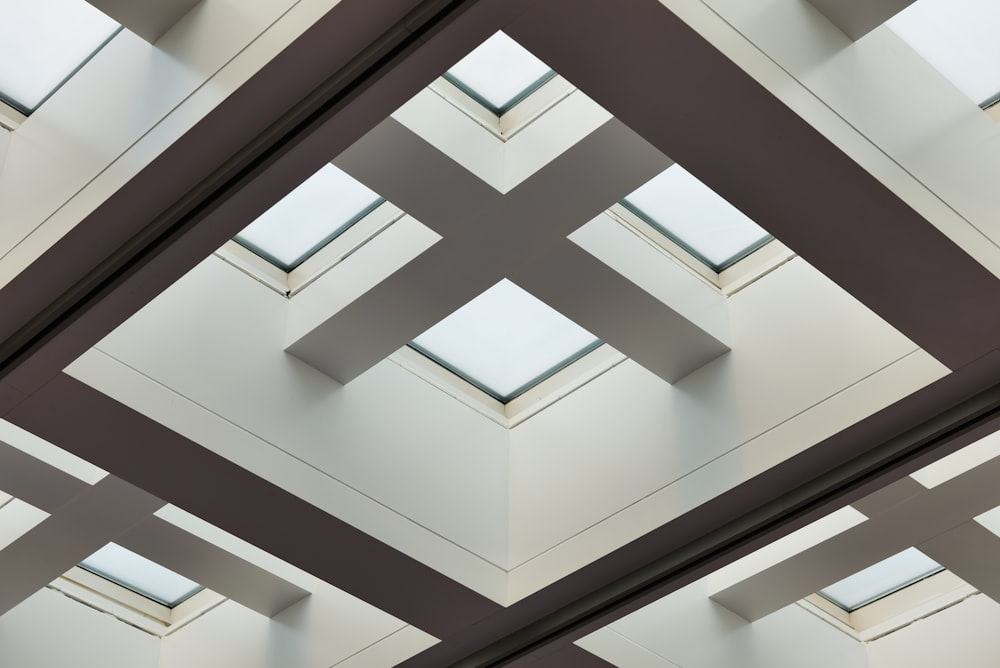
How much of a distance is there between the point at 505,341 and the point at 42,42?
356 centimetres

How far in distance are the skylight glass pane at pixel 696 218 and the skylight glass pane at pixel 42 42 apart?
3.29 m

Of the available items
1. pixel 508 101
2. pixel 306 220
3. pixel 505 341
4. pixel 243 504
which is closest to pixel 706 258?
pixel 505 341

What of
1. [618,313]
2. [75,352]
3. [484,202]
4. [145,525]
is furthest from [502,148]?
[145,525]

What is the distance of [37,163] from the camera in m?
7.71

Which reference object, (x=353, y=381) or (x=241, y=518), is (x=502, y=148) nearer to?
(x=353, y=381)

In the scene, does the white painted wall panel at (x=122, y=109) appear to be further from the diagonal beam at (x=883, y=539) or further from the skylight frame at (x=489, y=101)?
the diagonal beam at (x=883, y=539)

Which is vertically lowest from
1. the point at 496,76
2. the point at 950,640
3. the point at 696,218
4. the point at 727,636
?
the point at 727,636

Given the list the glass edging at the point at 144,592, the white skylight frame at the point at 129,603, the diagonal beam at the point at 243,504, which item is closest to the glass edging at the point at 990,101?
the diagonal beam at the point at 243,504

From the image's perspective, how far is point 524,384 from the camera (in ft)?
33.6

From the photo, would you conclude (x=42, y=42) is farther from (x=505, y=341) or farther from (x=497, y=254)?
(x=505, y=341)

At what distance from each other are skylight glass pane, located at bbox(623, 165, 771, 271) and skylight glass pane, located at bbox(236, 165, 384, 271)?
168 cm

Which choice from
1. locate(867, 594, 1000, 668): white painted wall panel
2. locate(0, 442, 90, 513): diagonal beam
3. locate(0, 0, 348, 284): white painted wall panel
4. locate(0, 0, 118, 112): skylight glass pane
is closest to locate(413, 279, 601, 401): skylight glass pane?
locate(0, 442, 90, 513): diagonal beam

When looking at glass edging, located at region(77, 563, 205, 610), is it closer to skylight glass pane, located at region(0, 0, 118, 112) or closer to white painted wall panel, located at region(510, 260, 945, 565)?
white painted wall panel, located at region(510, 260, 945, 565)

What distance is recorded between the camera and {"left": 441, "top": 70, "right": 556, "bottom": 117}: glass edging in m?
8.65
